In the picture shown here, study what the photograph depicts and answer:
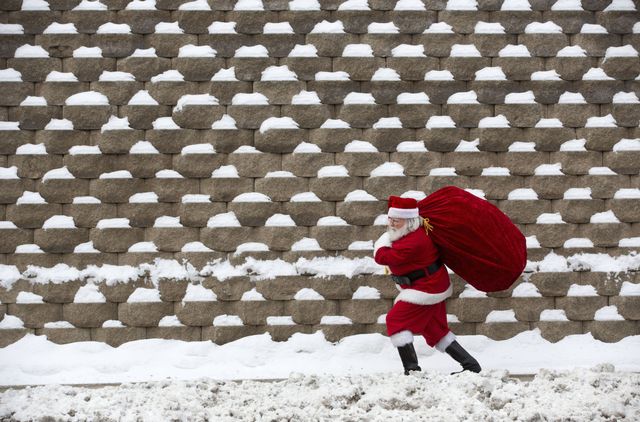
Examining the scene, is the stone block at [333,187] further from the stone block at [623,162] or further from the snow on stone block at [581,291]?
the stone block at [623,162]

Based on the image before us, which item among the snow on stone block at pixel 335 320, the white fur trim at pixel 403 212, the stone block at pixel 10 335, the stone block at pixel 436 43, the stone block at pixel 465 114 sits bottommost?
the stone block at pixel 10 335

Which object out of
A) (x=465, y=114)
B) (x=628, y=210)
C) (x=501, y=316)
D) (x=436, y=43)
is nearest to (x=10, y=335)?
(x=501, y=316)

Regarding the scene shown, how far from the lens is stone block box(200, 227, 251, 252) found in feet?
18.5

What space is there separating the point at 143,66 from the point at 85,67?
491 mm

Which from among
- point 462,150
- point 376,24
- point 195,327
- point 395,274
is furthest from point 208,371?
point 376,24

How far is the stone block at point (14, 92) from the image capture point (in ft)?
18.6

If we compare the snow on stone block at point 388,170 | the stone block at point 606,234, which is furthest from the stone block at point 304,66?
the stone block at point 606,234

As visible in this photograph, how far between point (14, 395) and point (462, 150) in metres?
3.94

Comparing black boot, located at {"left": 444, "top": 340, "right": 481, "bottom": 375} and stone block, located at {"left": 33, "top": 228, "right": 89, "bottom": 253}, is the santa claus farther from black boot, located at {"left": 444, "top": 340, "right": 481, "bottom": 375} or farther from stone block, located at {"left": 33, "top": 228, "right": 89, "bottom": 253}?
stone block, located at {"left": 33, "top": 228, "right": 89, "bottom": 253}

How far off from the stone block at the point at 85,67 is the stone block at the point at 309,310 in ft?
8.44

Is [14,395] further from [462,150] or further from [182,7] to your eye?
[462,150]

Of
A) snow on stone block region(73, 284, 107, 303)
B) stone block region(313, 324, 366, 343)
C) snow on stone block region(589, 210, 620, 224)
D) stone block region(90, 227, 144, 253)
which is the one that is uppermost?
snow on stone block region(589, 210, 620, 224)

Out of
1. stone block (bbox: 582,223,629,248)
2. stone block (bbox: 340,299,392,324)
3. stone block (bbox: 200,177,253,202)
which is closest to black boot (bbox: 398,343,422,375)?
stone block (bbox: 340,299,392,324)

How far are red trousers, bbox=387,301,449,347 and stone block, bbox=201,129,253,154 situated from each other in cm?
193
